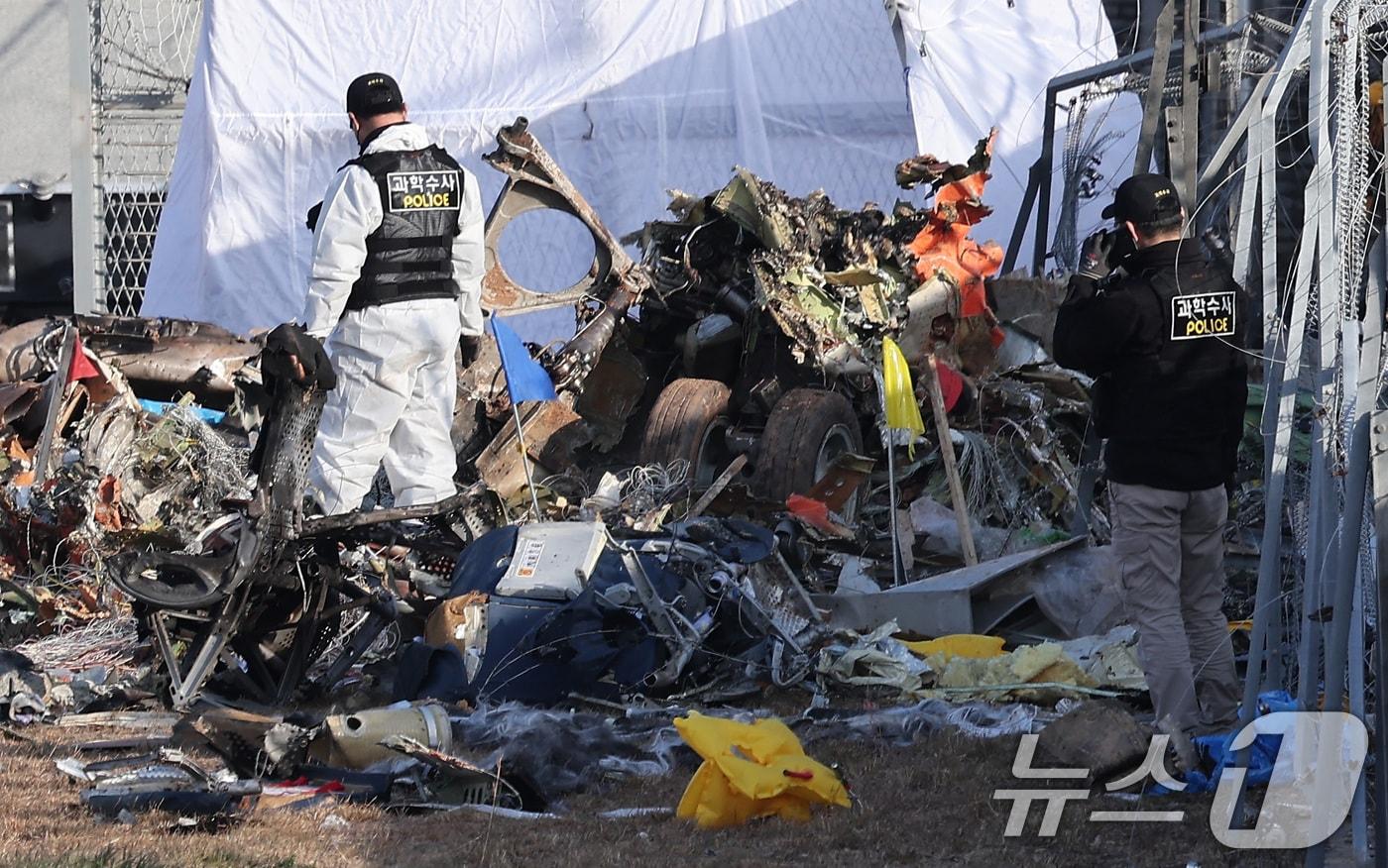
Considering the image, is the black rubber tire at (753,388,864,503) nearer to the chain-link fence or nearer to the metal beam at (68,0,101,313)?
the metal beam at (68,0,101,313)

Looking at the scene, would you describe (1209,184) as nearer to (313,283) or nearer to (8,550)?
(313,283)

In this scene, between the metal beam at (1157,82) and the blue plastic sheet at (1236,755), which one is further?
the metal beam at (1157,82)

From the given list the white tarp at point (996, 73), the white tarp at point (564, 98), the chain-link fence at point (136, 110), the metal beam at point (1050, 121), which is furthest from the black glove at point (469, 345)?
the chain-link fence at point (136, 110)

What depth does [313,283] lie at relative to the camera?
6.49 m

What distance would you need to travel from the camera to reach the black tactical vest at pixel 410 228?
6539 millimetres

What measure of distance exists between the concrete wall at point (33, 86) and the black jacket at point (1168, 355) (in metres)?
11.6

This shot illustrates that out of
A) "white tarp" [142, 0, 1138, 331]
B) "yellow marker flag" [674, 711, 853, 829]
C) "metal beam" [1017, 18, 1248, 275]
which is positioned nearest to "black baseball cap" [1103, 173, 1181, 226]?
"yellow marker flag" [674, 711, 853, 829]

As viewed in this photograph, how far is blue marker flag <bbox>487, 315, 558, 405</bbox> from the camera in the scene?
7230 mm

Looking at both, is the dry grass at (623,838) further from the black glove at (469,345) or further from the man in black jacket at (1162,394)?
the black glove at (469,345)

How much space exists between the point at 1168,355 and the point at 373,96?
3.29 m

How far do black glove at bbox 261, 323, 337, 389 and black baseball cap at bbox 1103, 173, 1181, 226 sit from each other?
254cm

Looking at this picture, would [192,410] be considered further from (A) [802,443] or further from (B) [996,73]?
(B) [996,73]

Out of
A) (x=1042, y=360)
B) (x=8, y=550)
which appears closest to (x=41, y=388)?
(x=8, y=550)

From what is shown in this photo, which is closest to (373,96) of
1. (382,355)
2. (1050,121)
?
(382,355)
